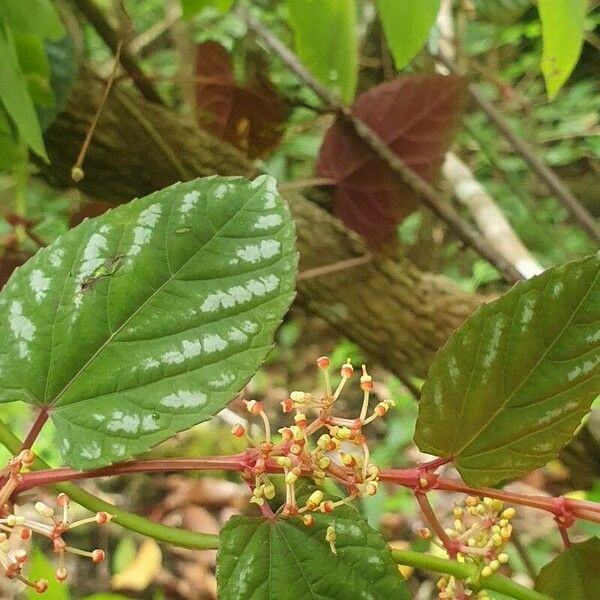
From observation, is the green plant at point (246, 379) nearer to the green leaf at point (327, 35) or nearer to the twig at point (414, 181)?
the green leaf at point (327, 35)

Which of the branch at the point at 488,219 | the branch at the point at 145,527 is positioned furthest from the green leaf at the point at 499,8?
the branch at the point at 145,527

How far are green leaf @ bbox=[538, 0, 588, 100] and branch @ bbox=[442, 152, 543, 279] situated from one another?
710 mm

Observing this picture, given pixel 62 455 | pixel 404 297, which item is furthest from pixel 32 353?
pixel 404 297

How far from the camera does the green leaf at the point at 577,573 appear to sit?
394mm

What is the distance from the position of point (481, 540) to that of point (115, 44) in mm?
809

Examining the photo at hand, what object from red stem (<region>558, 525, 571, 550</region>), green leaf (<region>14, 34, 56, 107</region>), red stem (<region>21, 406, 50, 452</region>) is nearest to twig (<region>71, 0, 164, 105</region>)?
green leaf (<region>14, 34, 56, 107</region>)

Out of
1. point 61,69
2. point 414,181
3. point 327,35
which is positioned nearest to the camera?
point 327,35

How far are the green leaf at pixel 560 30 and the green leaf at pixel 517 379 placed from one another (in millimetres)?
211

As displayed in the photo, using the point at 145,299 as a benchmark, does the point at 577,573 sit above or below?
below

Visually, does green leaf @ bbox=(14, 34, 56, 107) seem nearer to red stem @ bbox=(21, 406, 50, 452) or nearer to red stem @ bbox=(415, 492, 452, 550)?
red stem @ bbox=(21, 406, 50, 452)

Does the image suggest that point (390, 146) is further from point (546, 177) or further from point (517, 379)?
point (517, 379)

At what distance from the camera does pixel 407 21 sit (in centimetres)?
45

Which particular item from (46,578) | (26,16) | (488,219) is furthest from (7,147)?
(488,219)

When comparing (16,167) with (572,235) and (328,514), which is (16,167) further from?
(572,235)
